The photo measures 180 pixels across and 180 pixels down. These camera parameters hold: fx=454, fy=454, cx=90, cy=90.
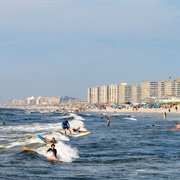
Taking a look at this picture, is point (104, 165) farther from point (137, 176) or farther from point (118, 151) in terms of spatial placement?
point (118, 151)

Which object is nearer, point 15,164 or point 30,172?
point 30,172

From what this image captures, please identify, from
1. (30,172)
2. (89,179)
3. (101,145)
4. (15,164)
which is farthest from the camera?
(101,145)

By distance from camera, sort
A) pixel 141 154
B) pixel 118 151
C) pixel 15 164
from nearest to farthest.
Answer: pixel 15 164 → pixel 141 154 → pixel 118 151

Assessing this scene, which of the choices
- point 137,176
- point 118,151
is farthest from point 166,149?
point 137,176

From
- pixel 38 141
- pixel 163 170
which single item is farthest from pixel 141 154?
pixel 38 141

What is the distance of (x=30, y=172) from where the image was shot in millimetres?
16781

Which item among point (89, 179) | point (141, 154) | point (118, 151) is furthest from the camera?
point (118, 151)

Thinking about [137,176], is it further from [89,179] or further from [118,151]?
[118,151]

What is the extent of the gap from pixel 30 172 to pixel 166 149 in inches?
433

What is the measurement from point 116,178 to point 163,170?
265 cm

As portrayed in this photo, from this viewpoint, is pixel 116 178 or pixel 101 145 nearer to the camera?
pixel 116 178

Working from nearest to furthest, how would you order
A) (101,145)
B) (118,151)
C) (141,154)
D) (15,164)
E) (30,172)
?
(30,172)
(15,164)
(141,154)
(118,151)
(101,145)

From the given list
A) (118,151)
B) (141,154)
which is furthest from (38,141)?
(141,154)

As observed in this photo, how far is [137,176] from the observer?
16.3 meters
